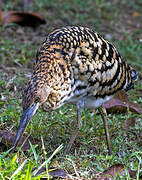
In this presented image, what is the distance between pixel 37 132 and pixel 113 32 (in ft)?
11.3

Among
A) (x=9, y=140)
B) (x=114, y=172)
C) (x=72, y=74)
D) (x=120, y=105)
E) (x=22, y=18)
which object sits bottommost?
(x=114, y=172)

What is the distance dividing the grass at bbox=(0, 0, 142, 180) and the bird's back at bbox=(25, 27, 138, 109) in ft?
1.58

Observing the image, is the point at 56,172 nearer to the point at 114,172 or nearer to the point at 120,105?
the point at 114,172

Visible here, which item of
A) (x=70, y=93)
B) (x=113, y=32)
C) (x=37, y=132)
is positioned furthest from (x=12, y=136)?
(x=113, y=32)

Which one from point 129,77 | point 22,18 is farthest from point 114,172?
point 22,18

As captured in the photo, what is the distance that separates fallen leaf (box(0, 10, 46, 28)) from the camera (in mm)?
6117

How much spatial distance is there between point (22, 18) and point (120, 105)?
252cm

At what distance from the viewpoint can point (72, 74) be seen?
11.0 feet

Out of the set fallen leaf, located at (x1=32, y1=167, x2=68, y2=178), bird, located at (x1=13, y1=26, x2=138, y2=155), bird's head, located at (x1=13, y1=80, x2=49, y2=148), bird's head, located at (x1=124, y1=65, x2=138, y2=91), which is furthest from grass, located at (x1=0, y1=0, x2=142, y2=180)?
bird's head, located at (x1=124, y1=65, x2=138, y2=91)

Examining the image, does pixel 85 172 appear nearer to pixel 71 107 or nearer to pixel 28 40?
pixel 71 107

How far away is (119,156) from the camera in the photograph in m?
3.80

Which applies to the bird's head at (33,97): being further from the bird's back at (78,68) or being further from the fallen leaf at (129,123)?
the fallen leaf at (129,123)

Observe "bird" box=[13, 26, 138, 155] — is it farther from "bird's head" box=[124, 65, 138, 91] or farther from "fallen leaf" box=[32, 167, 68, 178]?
"fallen leaf" box=[32, 167, 68, 178]

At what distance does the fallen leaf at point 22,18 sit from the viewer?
612 centimetres
